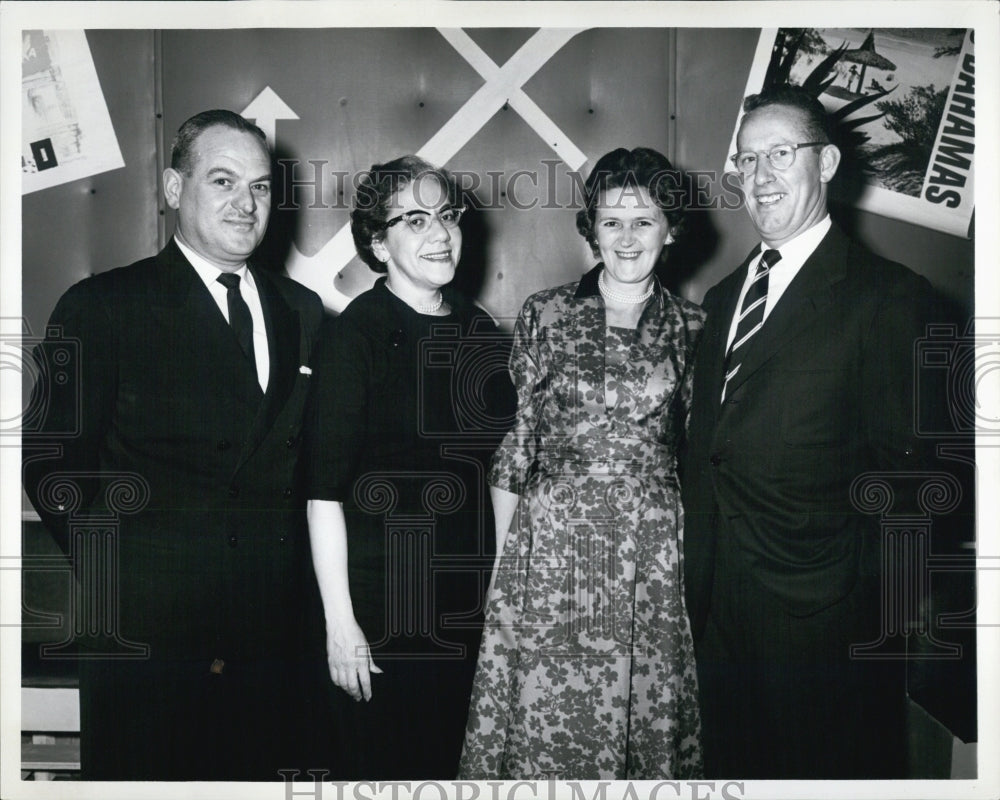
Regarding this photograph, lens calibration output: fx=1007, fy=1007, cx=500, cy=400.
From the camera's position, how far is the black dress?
256 centimetres

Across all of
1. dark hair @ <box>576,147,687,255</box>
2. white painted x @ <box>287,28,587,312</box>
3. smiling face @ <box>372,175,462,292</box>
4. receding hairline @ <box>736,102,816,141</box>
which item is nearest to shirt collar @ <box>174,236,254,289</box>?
white painted x @ <box>287,28,587,312</box>

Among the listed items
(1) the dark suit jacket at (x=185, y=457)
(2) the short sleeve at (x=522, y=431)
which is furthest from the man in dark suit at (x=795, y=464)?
(1) the dark suit jacket at (x=185, y=457)

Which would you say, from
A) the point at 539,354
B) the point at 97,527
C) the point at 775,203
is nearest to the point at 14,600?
the point at 97,527

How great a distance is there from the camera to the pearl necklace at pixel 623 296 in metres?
2.56

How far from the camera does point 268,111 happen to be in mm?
2598

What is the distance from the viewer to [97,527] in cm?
259

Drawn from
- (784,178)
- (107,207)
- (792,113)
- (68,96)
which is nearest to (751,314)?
(784,178)

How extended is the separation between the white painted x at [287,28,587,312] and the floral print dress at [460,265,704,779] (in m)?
0.50

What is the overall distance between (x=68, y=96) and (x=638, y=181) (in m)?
1.50

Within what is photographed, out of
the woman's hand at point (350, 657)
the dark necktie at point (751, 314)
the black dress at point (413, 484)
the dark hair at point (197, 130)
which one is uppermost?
the dark hair at point (197, 130)

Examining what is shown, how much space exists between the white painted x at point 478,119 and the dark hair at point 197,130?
1.05ft

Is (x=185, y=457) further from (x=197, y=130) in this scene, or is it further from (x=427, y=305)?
(x=197, y=130)

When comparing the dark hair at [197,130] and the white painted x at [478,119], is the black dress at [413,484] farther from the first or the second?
the dark hair at [197,130]

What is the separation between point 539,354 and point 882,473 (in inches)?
36.6
